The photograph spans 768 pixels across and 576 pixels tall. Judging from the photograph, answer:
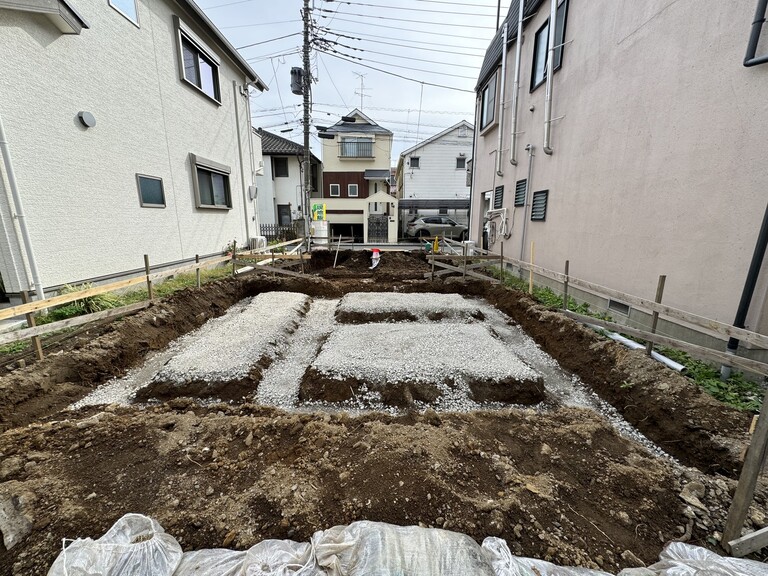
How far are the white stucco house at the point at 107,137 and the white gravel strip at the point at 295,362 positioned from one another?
3.77m

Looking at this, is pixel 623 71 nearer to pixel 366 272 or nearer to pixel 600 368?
pixel 600 368

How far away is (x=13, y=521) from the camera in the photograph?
1.88 metres

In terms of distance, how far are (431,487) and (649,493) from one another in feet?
5.06

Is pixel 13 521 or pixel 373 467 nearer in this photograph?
pixel 13 521

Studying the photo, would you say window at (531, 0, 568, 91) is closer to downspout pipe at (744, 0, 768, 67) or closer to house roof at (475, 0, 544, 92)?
house roof at (475, 0, 544, 92)

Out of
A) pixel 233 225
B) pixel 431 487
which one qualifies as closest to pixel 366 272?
pixel 233 225

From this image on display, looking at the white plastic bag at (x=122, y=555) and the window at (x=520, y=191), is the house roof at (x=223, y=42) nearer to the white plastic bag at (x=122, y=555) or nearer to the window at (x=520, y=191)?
the window at (x=520, y=191)

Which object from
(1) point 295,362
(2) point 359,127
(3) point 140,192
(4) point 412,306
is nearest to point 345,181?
(2) point 359,127

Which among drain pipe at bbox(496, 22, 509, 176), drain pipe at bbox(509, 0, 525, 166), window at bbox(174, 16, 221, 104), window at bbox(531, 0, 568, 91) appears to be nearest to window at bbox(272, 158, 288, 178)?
window at bbox(174, 16, 221, 104)

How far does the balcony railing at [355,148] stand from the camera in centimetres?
2127

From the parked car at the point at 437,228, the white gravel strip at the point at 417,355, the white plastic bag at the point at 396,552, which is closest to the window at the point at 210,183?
the white gravel strip at the point at 417,355

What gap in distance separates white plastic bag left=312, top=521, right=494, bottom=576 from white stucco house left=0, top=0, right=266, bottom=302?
5.91 meters

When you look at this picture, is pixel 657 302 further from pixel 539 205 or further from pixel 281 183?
pixel 281 183

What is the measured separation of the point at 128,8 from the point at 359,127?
55.9 feet
